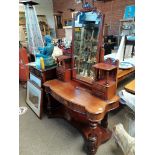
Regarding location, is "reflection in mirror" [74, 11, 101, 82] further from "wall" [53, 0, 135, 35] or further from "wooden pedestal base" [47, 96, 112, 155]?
"wall" [53, 0, 135, 35]

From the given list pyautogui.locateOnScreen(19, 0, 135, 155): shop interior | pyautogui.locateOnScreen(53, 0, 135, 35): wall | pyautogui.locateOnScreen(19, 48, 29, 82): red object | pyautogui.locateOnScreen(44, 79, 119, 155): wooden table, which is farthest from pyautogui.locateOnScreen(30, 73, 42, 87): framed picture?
pyautogui.locateOnScreen(53, 0, 135, 35): wall

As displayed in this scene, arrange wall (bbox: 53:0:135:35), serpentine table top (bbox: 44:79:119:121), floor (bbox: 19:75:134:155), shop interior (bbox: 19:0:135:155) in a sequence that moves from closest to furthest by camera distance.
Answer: serpentine table top (bbox: 44:79:119:121), shop interior (bbox: 19:0:135:155), floor (bbox: 19:75:134:155), wall (bbox: 53:0:135:35)

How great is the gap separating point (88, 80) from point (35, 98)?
112cm

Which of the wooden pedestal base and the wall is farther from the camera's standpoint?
the wall

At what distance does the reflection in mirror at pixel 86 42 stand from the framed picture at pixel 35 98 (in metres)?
0.78

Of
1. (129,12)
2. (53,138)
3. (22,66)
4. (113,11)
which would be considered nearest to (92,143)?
(53,138)

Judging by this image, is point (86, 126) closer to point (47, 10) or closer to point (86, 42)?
point (86, 42)

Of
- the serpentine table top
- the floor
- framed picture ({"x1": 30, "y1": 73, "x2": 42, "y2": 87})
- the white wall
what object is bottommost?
the floor

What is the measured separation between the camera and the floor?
173cm

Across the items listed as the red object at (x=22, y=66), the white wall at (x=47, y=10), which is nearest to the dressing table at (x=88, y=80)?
the red object at (x=22, y=66)

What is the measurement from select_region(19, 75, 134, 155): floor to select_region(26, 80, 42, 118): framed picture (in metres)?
0.12

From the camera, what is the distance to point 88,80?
1.70 metres

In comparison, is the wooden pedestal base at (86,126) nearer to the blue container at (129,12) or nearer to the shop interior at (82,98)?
the shop interior at (82,98)
